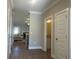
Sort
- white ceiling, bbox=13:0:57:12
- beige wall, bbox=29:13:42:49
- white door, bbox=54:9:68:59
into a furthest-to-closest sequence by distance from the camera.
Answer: beige wall, bbox=29:13:42:49 → white ceiling, bbox=13:0:57:12 → white door, bbox=54:9:68:59

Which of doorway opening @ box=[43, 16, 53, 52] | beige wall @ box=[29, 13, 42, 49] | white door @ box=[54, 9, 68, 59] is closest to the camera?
white door @ box=[54, 9, 68, 59]

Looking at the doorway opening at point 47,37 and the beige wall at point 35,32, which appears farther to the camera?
the beige wall at point 35,32

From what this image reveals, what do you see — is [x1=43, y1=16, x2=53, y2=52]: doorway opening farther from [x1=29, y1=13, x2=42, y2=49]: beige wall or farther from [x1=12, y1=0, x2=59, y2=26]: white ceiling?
[x1=12, y1=0, x2=59, y2=26]: white ceiling

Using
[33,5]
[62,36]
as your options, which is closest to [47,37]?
[33,5]

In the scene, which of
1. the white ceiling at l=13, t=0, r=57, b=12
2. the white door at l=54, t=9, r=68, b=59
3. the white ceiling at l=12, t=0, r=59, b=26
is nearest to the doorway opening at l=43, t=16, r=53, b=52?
the white ceiling at l=12, t=0, r=59, b=26

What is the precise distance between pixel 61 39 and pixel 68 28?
75cm

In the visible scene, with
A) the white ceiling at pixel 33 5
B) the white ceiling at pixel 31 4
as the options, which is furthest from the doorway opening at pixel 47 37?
the white ceiling at pixel 31 4

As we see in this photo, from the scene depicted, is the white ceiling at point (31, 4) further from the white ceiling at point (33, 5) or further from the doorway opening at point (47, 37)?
the doorway opening at point (47, 37)

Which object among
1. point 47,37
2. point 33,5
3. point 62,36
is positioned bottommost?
point 47,37

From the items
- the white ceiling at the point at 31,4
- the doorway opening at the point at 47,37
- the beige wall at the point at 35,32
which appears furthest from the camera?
the beige wall at the point at 35,32

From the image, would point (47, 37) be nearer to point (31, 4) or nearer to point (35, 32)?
point (35, 32)

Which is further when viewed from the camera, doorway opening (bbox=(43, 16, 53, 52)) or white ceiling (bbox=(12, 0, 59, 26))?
doorway opening (bbox=(43, 16, 53, 52))
